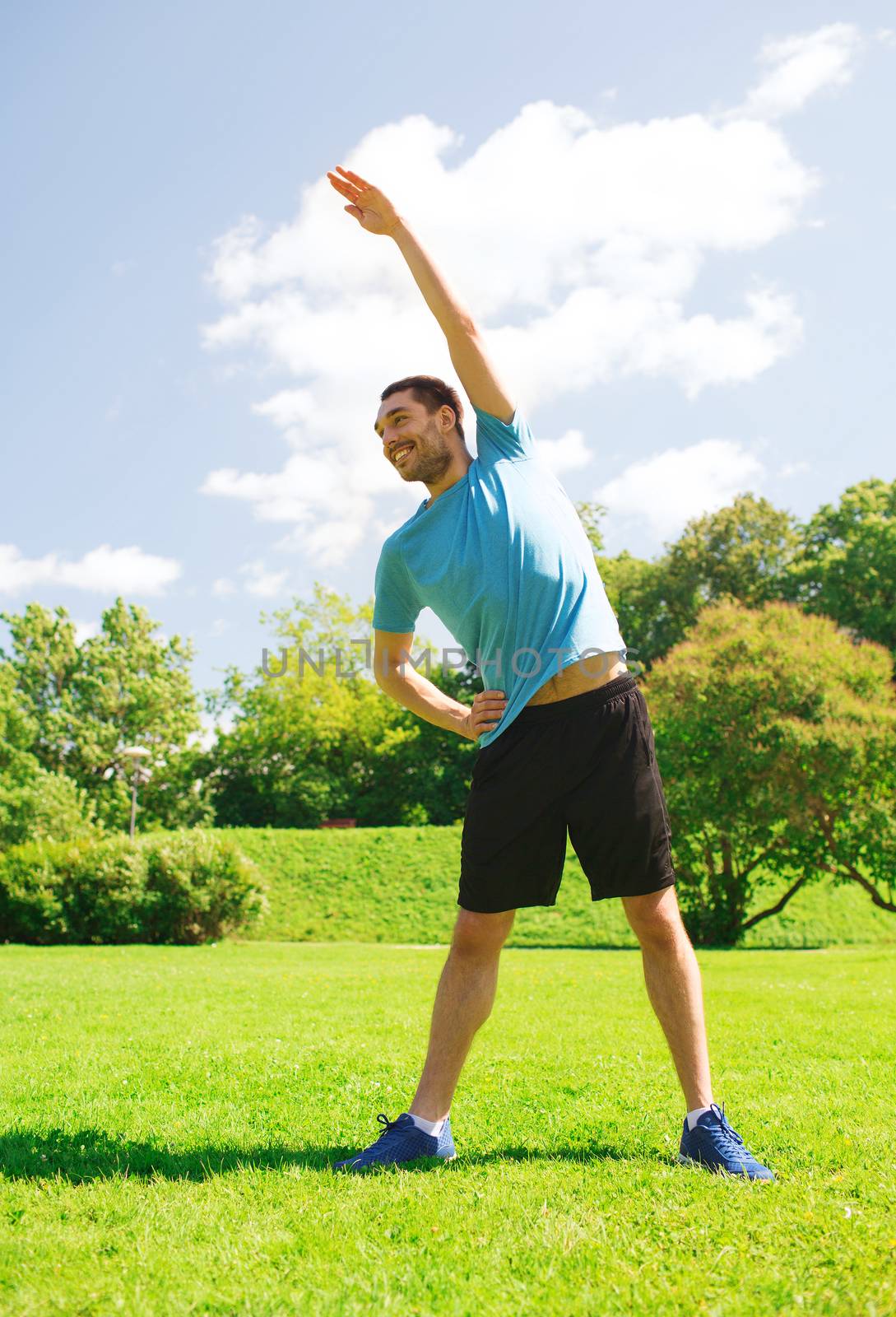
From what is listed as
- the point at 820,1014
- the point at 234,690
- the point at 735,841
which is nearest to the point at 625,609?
the point at 234,690

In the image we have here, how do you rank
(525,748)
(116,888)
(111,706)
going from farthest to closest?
(111,706)
(116,888)
(525,748)

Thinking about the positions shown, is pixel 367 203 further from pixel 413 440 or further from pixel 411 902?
pixel 411 902

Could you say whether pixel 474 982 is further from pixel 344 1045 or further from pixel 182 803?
pixel 182 803

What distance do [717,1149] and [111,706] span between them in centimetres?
4274

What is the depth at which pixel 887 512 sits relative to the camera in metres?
34.1

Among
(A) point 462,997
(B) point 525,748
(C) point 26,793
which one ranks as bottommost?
(A) point 462,997

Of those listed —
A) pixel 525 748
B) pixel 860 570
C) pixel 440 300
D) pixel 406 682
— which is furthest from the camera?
pixel 860 570

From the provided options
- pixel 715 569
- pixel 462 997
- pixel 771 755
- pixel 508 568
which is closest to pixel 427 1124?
pixel 462 997

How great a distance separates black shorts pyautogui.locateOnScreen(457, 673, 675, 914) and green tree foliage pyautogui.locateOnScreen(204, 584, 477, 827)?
33615 mm

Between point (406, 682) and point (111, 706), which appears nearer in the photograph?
point (406, 682)

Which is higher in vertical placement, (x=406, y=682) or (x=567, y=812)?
(x=406, y=682)

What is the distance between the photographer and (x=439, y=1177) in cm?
272

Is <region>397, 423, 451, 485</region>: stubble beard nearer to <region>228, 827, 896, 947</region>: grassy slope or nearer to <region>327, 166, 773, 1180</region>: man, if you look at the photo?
<region>327, 166, 773, 1180</region>: man

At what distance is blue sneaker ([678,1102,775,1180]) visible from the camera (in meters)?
2.73
